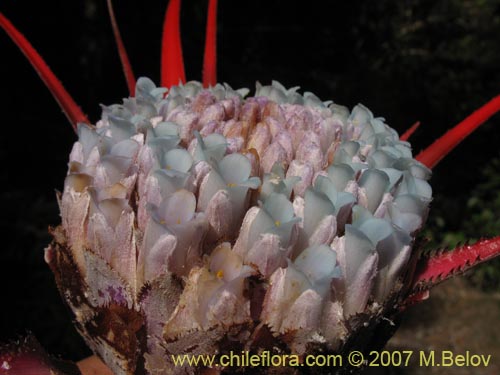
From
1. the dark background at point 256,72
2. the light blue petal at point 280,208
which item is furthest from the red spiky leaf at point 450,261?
the dark background at point 256,72

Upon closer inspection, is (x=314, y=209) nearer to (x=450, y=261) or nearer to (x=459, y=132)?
(x=450, y=261)

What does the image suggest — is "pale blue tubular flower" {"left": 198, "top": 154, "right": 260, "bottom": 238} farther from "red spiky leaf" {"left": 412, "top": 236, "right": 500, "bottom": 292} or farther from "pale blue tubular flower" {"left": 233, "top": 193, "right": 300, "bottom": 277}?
"red spiky leaf" {"left": 412, "top": 236, "right": 500, "bottom": 292}

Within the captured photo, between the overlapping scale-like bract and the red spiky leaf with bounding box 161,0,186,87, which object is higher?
the red spiky leaf with bounding box 161,0,186,87

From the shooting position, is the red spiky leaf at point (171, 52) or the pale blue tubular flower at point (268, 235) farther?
the red spiky leaf at point (171, 52)

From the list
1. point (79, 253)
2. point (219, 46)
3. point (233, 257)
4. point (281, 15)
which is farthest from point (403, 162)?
point (281, 15)

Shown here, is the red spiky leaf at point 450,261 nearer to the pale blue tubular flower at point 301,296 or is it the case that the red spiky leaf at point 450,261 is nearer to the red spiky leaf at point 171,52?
the pale blue tubular flower at point 301,296

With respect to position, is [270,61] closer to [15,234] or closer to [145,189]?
[15,234]

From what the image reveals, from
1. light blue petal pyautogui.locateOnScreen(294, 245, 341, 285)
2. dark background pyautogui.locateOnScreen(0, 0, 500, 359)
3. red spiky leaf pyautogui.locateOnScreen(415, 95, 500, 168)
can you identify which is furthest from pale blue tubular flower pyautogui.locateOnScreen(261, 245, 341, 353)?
dark background pyautogui.locateOnScreen(0, 0, 500, 359)

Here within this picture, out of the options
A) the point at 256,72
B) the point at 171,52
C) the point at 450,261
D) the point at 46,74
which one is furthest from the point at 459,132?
the point at 256,72
